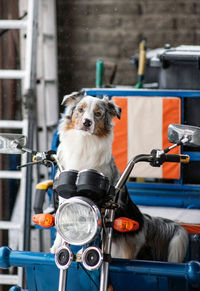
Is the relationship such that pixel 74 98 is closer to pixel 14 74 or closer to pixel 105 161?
pixel 105 161

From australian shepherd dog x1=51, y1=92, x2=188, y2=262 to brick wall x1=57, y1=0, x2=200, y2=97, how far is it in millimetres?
2435

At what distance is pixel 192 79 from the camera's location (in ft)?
8.71

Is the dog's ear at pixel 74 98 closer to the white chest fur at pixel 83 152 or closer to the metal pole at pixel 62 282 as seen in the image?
the white chest fur at pixel 83 152

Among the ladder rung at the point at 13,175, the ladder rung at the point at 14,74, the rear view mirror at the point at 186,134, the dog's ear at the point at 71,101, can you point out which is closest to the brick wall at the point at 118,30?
the ladder rung at the point at 14,74

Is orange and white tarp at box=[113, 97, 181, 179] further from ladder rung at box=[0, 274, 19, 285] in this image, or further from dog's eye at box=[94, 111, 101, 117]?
ladder rung at box=[0, 274, 19, 285]

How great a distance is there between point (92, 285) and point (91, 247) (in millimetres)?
268

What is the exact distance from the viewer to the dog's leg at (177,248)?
6.41 ft

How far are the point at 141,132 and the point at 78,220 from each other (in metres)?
1.18

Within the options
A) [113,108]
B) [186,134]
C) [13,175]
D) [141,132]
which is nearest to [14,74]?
[13,175]

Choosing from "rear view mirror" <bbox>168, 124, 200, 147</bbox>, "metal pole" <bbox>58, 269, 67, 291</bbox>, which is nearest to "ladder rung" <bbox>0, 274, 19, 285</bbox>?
"metal pole" <bbox>58, 269, 67, 291</bbox>

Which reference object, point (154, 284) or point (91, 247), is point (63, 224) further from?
point (154, 284)

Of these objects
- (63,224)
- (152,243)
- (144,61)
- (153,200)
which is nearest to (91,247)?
(63,224)

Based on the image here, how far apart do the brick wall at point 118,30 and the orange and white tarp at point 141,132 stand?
6.50 feet

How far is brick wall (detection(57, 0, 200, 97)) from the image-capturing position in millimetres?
4348
